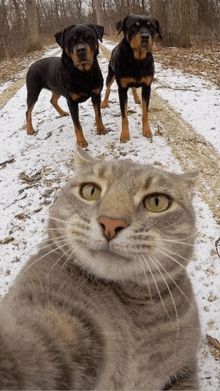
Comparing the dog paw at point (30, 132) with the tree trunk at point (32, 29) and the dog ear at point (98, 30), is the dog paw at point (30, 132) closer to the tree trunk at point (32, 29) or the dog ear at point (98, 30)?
the dog ear at point (98, 30)

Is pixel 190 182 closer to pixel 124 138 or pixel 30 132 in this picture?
pixel 124 138

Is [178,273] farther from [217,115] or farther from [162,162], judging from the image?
[217,115]

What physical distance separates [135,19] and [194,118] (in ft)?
5.73

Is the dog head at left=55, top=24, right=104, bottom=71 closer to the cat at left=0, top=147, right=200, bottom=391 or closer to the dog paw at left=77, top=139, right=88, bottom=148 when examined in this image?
the dog paw at left=77, top=139, right=88, bottom=148

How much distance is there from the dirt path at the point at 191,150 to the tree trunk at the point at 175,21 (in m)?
7.34

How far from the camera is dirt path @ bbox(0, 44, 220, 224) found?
3.39 metres

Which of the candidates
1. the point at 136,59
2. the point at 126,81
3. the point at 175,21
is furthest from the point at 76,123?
the point at 175,21

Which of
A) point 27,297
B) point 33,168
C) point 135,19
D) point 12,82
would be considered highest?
point 135,19

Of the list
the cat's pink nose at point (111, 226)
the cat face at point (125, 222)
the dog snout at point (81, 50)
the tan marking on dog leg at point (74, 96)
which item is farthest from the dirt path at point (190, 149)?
the cat's pink nose at point (111, 226)

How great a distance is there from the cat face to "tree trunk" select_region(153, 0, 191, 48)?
36.9 feet

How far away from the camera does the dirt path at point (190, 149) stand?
339 cm

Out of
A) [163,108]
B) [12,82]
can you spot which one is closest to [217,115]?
[163,108]

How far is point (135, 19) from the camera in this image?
4.51 m

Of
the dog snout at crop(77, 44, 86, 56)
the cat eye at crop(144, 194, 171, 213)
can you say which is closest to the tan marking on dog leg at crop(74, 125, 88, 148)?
the dog snout at crop(77, 44, 86, 56)
